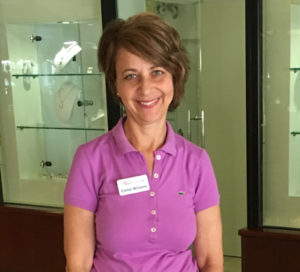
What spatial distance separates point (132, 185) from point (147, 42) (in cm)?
39

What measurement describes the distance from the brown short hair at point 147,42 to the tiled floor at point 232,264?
2.45 metres

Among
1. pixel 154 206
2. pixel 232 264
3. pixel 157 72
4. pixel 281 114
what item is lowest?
pixel 232 264

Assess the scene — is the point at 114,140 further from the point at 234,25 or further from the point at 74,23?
the point at 234,25

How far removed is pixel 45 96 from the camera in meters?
3.11

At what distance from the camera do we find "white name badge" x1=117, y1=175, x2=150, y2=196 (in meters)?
1.18

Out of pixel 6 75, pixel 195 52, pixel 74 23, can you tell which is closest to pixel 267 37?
pixel 195 52

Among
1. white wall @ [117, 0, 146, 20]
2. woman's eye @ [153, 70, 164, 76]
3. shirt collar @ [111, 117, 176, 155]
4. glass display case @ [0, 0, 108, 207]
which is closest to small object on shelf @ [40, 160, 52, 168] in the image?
glass display case @ [0, 0, 108, 207]

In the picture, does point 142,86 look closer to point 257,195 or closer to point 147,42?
point 147,42

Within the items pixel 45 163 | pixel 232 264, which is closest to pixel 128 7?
pixel 45 163

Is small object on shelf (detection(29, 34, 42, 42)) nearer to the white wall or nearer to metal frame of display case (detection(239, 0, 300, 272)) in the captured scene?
the white wall

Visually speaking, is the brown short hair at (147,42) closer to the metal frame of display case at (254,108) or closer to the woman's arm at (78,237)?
the woman's arm at (78,237)

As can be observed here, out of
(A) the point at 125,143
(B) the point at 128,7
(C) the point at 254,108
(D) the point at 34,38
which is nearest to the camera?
(A) the point at 125,143

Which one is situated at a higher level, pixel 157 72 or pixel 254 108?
pixel 157 72

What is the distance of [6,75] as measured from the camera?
301cm
